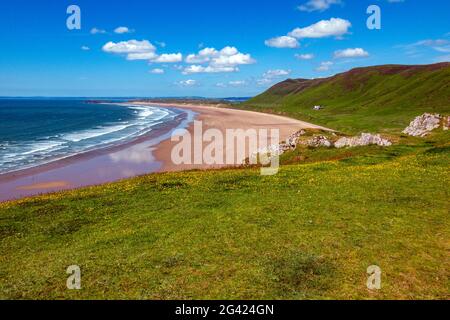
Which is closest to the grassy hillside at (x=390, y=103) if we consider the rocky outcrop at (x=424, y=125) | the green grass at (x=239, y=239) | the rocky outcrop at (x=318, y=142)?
the rocky outcrop at (x=424, y=125)

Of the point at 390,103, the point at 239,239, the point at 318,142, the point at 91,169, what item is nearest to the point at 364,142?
the point at 318,142

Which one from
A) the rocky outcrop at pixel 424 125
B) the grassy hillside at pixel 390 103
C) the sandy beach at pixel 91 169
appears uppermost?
the grassy hillside at pixel 390 103

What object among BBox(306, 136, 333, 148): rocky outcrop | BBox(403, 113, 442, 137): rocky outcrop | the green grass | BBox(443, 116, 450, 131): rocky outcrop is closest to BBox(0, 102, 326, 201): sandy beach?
BBox(306, 136, 333, 148): rocky outcrop

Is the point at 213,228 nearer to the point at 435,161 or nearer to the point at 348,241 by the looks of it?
the point at 348,241

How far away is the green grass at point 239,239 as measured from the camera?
13633 mm

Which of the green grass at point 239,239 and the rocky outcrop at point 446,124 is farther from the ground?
the rocky outcrop at point 446,124

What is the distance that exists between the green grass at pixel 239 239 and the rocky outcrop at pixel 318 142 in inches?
908

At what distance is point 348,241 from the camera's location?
17.4m

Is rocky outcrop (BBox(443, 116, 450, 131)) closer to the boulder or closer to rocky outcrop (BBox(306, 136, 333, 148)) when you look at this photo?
the boulder

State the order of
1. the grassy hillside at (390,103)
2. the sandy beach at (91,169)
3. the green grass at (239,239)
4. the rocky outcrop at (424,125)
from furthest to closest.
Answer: the grassy hillside at (390,103), the rocky outcrop at (424,125), the sandy beach at (91,169), the green grass at (239,239)

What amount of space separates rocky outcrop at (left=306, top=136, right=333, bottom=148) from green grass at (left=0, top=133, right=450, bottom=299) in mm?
23058

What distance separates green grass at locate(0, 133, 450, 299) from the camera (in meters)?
13.6

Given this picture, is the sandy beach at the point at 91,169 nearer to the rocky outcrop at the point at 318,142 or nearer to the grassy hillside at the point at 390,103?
the rocky outcrop at the point at 318,142

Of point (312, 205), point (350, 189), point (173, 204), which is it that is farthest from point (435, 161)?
point (173, 204)
